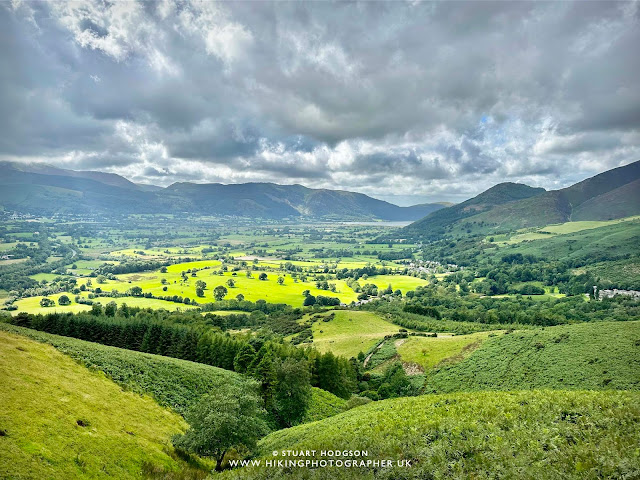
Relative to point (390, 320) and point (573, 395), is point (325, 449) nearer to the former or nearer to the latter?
point (573, 395)

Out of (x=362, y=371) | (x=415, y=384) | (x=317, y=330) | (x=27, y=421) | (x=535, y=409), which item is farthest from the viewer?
(x=317, y=330)

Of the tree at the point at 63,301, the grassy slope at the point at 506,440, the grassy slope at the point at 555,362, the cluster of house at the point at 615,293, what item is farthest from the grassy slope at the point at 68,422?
the cluster of house at the point at 615,293

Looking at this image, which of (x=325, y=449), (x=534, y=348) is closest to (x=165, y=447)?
(x=325, y=449)

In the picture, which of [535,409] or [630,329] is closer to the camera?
[535,409]

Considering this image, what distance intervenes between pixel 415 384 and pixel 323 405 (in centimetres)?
2057

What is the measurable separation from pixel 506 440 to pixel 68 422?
127 feet

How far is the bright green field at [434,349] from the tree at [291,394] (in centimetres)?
3513

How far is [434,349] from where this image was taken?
8469 centimetres

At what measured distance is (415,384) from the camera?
6956 cm

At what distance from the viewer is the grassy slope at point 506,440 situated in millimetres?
17547

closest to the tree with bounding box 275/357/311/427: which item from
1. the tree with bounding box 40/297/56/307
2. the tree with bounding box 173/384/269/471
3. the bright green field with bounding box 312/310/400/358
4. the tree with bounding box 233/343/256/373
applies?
the tree with bounding box 233/343/256/373

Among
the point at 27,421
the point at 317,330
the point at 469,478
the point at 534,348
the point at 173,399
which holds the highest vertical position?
the point at 469,478

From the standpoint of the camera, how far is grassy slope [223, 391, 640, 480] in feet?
57.6

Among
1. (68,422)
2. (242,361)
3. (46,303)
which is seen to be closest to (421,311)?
(242,361)
